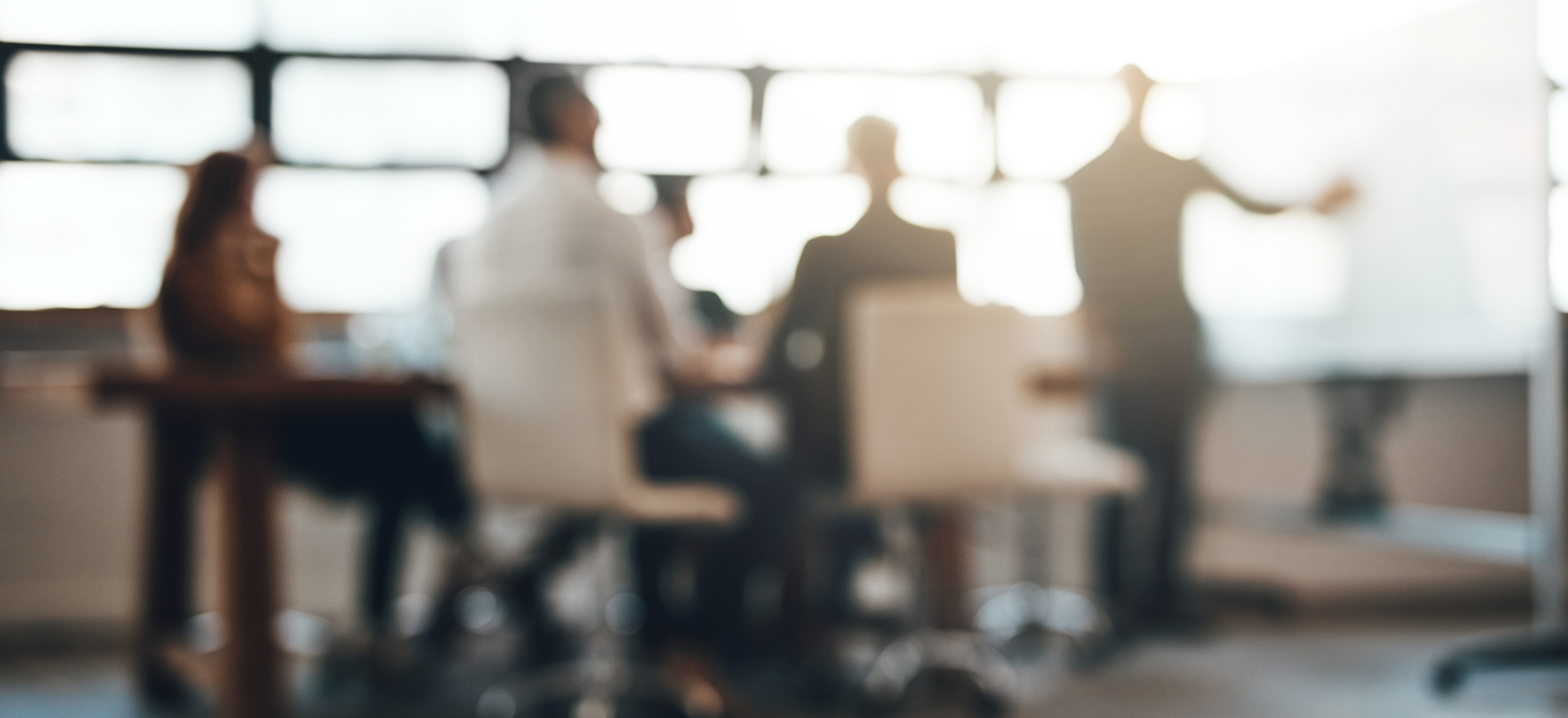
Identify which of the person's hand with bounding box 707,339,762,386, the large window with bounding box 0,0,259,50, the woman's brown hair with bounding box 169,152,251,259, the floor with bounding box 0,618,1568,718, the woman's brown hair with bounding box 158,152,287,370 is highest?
the large window with bounding box 0,0,259,50

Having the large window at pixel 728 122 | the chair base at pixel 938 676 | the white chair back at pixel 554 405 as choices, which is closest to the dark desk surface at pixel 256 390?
the white chair back at pixel 554 405

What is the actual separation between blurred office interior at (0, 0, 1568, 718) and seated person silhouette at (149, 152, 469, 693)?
0.55 ft

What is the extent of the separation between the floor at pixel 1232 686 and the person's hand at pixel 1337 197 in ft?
4.48

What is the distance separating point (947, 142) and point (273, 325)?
9.37 ft

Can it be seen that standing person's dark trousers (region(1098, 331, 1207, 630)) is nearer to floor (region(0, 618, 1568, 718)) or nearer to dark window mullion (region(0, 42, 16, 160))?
floor (region(0, 618, 1568, 718))

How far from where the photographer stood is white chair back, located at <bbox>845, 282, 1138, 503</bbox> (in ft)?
7.72

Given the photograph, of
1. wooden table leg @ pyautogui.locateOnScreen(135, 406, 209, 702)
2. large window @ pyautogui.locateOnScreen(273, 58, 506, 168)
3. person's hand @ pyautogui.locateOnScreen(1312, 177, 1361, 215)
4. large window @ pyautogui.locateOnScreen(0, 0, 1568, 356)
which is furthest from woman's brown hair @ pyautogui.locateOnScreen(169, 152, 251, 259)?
person's hand @ pyautogui.locateOnScreen(1312, 177, 1361, 215)

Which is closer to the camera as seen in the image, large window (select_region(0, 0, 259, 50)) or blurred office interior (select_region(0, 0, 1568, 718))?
blurred office interior (select_region(0, 0, 1568, 718))

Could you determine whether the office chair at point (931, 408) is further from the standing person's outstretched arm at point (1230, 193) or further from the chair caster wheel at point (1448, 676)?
the standing person's outstretched arm at point (1230, 193)

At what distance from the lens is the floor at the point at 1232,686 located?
265 centimetres

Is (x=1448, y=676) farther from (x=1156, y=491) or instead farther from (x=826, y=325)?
(x=826, y=325)

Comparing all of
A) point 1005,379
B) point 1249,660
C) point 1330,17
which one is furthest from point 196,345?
point 1330,17

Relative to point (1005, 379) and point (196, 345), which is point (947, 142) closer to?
point (1005, 379)

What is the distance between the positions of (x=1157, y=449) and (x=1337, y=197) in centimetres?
102
